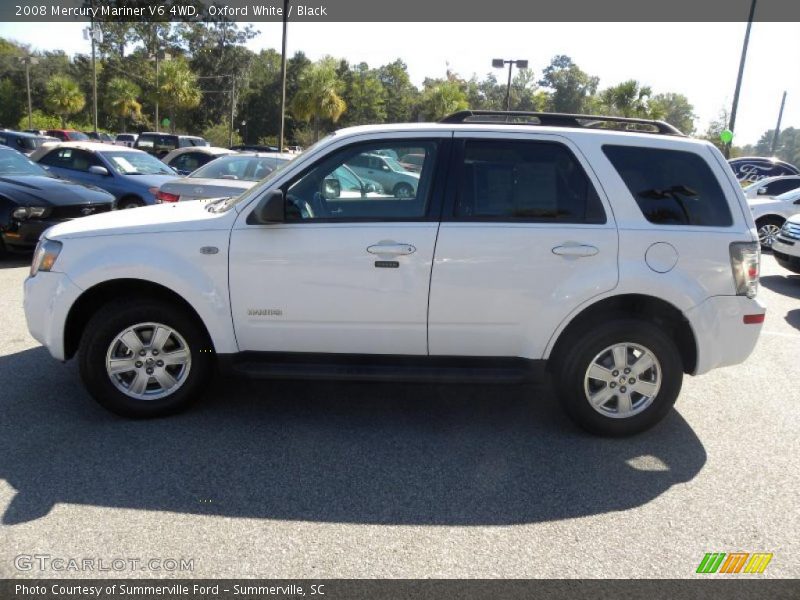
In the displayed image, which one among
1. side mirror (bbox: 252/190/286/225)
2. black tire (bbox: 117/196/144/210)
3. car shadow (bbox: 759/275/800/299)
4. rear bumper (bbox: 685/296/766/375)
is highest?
side mirror (bbox: 252/190/286/225)

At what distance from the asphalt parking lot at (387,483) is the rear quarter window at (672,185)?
58.1 inches

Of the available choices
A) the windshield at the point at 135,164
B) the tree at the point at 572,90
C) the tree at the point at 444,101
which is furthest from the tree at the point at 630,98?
the tree at the point at 572,90

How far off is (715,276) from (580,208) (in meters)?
0.95

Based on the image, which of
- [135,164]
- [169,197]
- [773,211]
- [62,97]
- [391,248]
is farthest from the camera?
[62,97]

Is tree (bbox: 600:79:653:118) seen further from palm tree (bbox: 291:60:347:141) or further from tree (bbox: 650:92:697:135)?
tree (bbox: 650:92:697:135)

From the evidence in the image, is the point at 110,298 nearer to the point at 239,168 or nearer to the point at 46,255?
the point at 46,255

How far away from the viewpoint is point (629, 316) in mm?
Result: 4180

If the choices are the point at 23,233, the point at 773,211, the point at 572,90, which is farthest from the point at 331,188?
the point at 572,90

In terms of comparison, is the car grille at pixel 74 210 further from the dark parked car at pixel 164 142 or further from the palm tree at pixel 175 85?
the palm tree at pixel 175 85

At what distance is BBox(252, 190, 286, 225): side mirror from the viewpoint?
395 centimetres

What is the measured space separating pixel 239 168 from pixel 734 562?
9119 millimetres

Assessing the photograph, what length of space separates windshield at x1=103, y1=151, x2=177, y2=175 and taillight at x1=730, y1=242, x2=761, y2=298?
1098cm

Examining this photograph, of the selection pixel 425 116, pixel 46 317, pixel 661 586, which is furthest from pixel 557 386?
pixel 425 116

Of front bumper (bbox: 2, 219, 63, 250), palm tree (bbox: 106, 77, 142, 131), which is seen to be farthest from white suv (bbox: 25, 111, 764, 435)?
palm tree (bbox: 106, 77, 142, 131)
